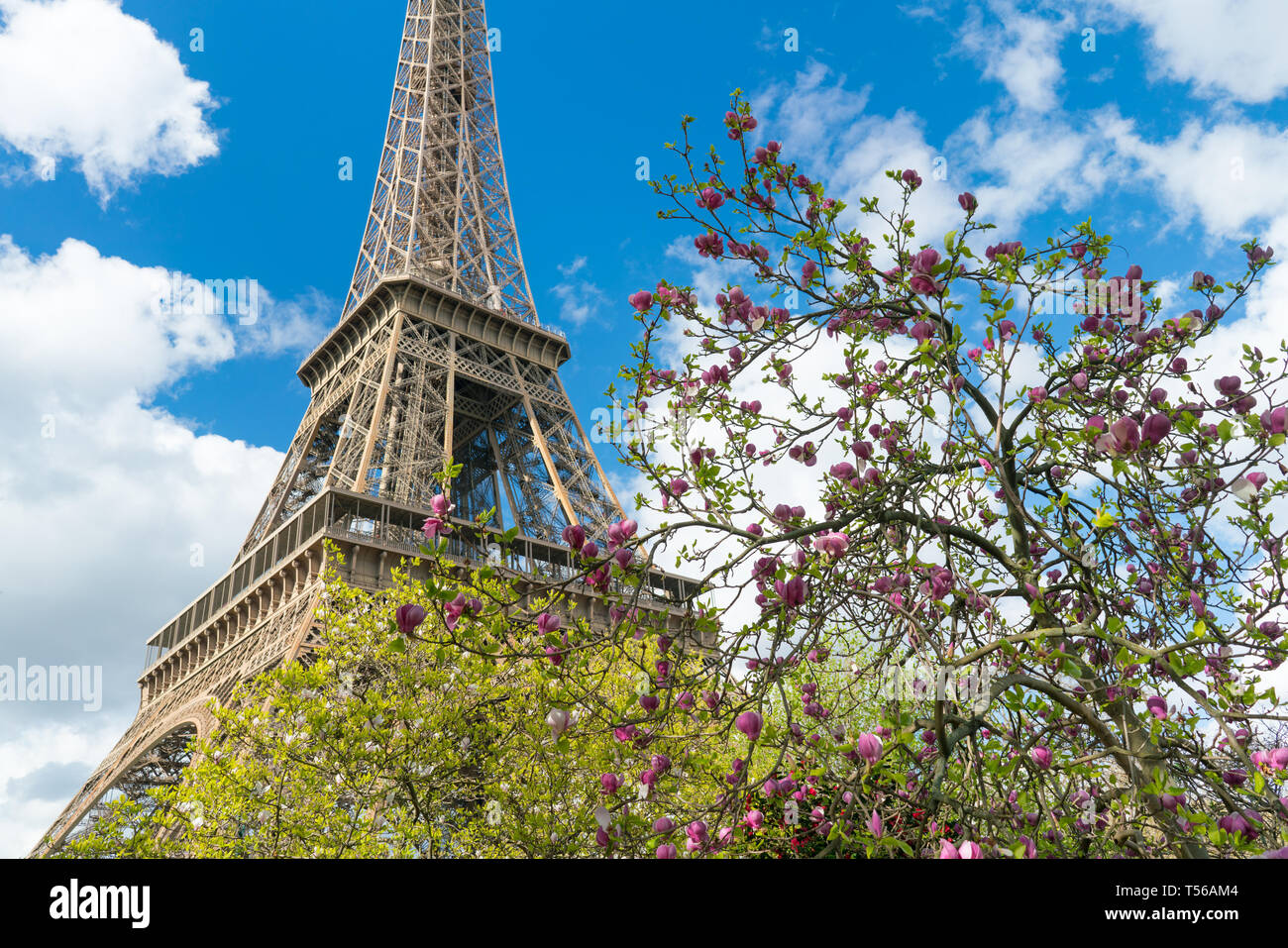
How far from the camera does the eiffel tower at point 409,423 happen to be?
2455 cm

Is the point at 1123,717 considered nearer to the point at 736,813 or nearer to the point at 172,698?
the point at 736,813

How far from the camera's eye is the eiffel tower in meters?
24.5

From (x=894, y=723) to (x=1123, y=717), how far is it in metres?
1.65

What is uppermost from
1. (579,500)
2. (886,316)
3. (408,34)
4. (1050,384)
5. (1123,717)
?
(408,34)

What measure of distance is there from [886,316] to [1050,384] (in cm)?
115

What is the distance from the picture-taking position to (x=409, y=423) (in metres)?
29.4

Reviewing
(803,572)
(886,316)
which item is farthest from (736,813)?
(886,316)

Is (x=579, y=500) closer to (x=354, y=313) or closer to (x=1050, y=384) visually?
(x=354, y=313)
